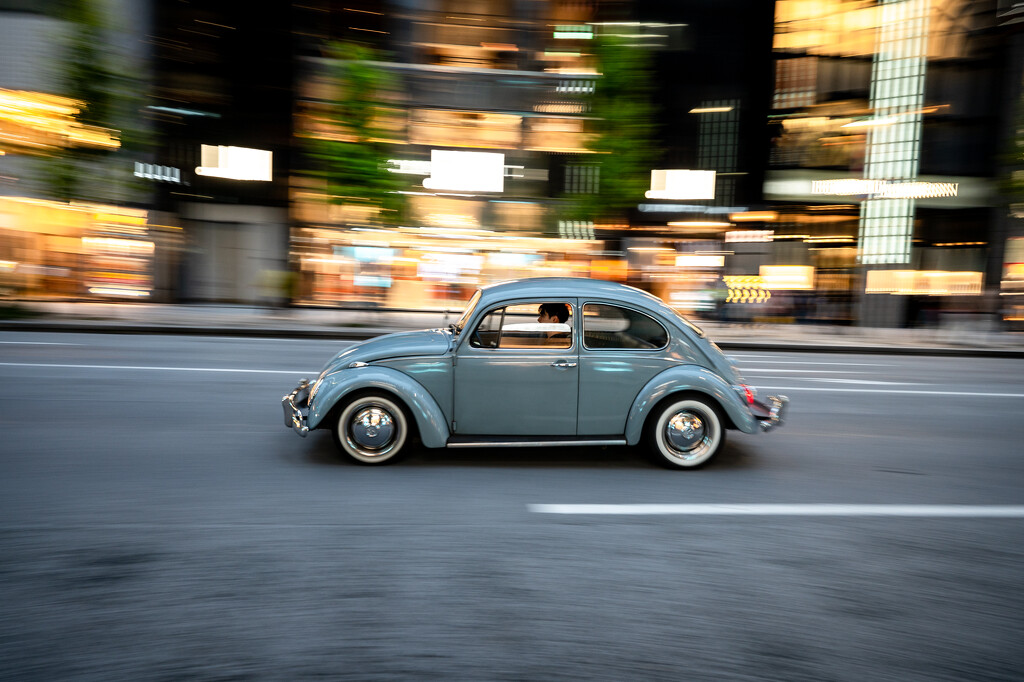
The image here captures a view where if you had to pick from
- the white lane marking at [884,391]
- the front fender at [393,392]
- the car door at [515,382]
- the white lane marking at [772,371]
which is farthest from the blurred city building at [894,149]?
the front fender at [393,392]

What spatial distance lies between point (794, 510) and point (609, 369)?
1599mm

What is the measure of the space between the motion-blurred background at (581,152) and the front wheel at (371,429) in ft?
56.3

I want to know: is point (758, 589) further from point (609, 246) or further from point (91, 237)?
point (91, 237)

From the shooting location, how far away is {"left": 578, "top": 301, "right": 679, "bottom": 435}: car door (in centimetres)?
483

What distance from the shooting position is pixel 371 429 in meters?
4.81

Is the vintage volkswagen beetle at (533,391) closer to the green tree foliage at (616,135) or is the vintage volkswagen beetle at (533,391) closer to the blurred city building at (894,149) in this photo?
the green tree foliage at (616,135)

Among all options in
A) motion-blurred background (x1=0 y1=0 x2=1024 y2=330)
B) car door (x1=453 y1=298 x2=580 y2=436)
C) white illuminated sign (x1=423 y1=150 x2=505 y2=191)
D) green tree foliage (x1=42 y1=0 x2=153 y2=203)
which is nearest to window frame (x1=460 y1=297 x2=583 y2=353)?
car door (x1=453 y1=298 x2=580 y2=436)

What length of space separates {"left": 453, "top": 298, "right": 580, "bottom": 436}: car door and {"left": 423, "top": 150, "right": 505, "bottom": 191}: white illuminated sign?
18.1 metres

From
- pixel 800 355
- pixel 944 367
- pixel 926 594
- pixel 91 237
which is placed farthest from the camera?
pixel 91 237

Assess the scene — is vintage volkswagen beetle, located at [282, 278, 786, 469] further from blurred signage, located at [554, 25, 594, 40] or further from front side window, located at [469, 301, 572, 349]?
blurred signage, located at [554, 25, 594, 40]

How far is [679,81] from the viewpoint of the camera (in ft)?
73.6

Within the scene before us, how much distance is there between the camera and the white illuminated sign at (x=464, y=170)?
22078 mm

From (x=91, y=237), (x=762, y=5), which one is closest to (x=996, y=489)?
(x=762, y=5)

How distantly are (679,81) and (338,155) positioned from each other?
1290 centimetres
